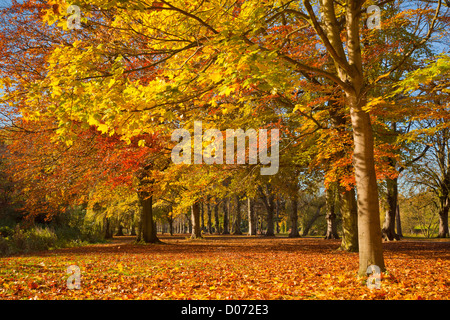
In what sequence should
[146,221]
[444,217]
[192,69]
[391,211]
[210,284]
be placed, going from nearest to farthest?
[210,284]
[192,69]
[146,221]
[391,211]
[444,217]

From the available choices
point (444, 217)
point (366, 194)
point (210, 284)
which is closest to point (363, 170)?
point (366, 194)

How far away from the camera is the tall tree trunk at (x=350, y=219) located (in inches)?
482

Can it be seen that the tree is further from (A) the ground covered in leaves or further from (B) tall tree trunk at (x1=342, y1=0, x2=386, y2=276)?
(A) the ground covered in leaves

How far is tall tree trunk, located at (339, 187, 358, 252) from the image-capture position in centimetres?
1225

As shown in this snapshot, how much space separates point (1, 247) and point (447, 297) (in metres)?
13.6

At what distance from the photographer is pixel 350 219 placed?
1222 centimetres

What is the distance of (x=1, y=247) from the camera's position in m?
11.9

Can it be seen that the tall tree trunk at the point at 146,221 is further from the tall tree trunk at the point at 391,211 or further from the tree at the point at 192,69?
the tall tree trunk at the point at 391,211

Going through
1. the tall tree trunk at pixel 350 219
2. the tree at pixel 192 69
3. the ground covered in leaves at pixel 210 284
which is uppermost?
the tree at pixel 192 69

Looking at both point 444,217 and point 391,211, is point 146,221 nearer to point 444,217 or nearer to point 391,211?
point 391,211

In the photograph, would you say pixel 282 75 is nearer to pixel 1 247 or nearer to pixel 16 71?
pixel 16 71

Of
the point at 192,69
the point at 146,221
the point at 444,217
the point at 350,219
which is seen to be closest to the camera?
the point at 192,69

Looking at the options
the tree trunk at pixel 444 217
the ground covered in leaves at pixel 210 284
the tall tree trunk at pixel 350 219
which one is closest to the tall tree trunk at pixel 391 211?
the tree trunk at pixel 444 217
